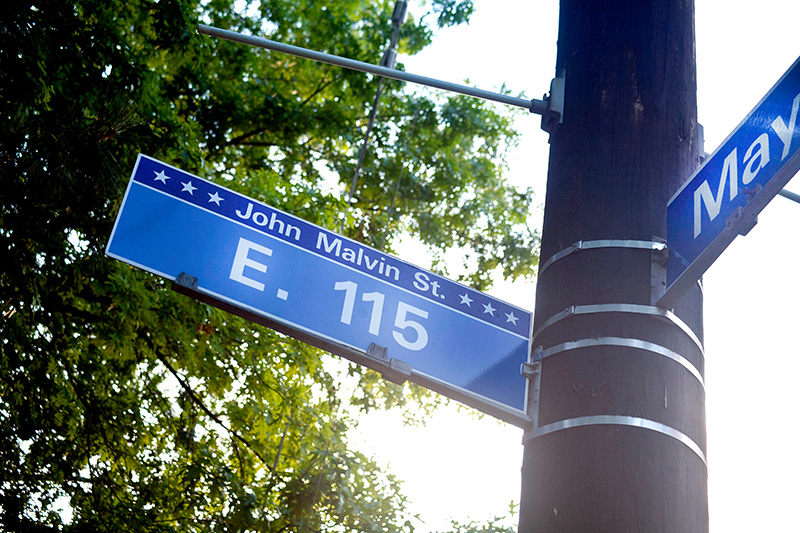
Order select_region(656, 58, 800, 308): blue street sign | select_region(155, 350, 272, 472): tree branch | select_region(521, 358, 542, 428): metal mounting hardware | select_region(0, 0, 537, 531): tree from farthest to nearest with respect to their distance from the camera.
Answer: select_region(155, 350, 272, 472): tree branch
select_region(0, 0, 537, 531): tree
select_region(521, 358, 542, 428): metal mounting hardware
select_region(656, 58, 800, 308): blue street sign

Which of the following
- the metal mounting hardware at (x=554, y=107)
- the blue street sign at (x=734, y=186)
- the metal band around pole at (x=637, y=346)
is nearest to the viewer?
the blue street sign at (x=734, y=186)

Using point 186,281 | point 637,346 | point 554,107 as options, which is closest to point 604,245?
point 637,346

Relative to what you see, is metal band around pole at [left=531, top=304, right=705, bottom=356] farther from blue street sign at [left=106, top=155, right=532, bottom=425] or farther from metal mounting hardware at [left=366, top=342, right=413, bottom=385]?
metal mounting hardware at [left=366, top=342, right=413, bottom=385]

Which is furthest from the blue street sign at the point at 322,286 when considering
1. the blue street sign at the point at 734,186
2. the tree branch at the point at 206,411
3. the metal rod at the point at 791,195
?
the tree branch at the point at 206,411

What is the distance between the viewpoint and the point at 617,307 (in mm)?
2318

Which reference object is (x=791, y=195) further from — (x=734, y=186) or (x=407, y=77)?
(x=407, y=77)

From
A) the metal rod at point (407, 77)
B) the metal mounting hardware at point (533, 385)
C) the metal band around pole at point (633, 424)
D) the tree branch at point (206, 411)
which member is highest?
the tree branch at point (206, 411)

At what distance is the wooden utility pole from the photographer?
205 centimetres

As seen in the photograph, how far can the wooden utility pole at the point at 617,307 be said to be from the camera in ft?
6.73

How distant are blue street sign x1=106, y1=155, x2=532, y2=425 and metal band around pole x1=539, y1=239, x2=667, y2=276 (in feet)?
1.31

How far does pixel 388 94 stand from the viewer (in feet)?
45.8

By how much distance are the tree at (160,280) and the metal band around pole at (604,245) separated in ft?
8.91

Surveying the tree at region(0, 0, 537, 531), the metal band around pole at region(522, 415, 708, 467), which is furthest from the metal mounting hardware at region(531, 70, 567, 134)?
the tree at region(0, 0, 537, 531)

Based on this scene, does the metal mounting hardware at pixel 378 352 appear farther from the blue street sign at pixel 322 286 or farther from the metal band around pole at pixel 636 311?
the metal band around pole at pixel 636 311
